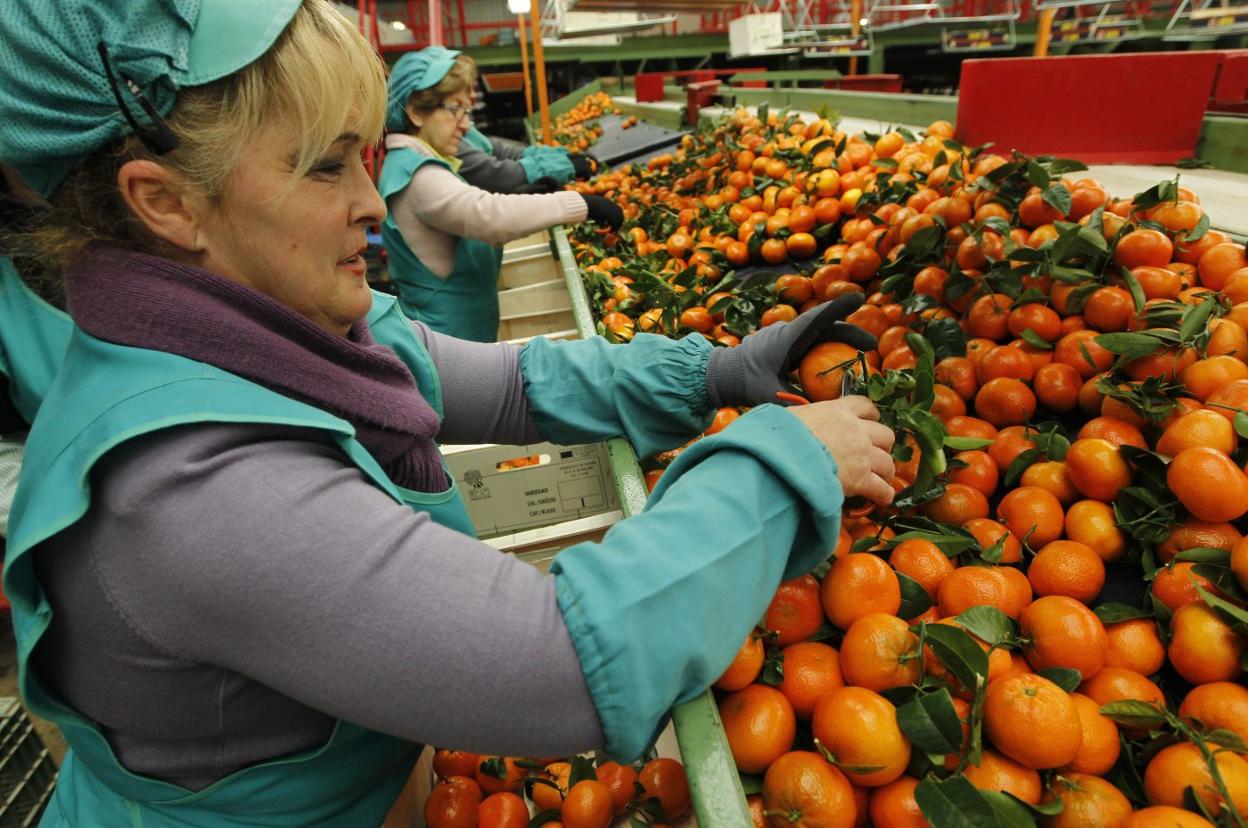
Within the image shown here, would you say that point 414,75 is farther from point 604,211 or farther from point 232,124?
point 232,124

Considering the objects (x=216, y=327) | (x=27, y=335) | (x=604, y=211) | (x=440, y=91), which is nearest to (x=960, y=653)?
(x=216, y=327)

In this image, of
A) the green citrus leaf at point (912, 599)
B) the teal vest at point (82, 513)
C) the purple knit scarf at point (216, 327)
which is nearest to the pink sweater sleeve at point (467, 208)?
the teal vest at point (82, 513)

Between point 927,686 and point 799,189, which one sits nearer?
point 927,686

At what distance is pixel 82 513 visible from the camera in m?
0.71

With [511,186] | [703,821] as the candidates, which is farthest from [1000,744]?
[511,186]

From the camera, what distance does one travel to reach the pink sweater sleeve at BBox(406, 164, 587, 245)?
3025 mm

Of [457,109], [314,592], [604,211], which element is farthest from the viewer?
[604,211]

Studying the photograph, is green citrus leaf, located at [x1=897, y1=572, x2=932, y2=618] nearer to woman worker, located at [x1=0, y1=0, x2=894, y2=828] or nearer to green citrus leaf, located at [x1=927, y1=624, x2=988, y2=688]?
green citrus leaf, located at [x1=927, y1=624, x2=988, y2=688]

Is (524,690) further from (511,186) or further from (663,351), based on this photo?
(511,186)

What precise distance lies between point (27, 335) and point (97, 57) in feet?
2.27

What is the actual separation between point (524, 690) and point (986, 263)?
1.69 meters

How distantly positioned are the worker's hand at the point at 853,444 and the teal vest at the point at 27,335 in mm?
1222

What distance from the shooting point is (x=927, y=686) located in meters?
1.03

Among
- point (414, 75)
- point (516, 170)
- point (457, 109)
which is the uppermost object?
point (414, 75)
